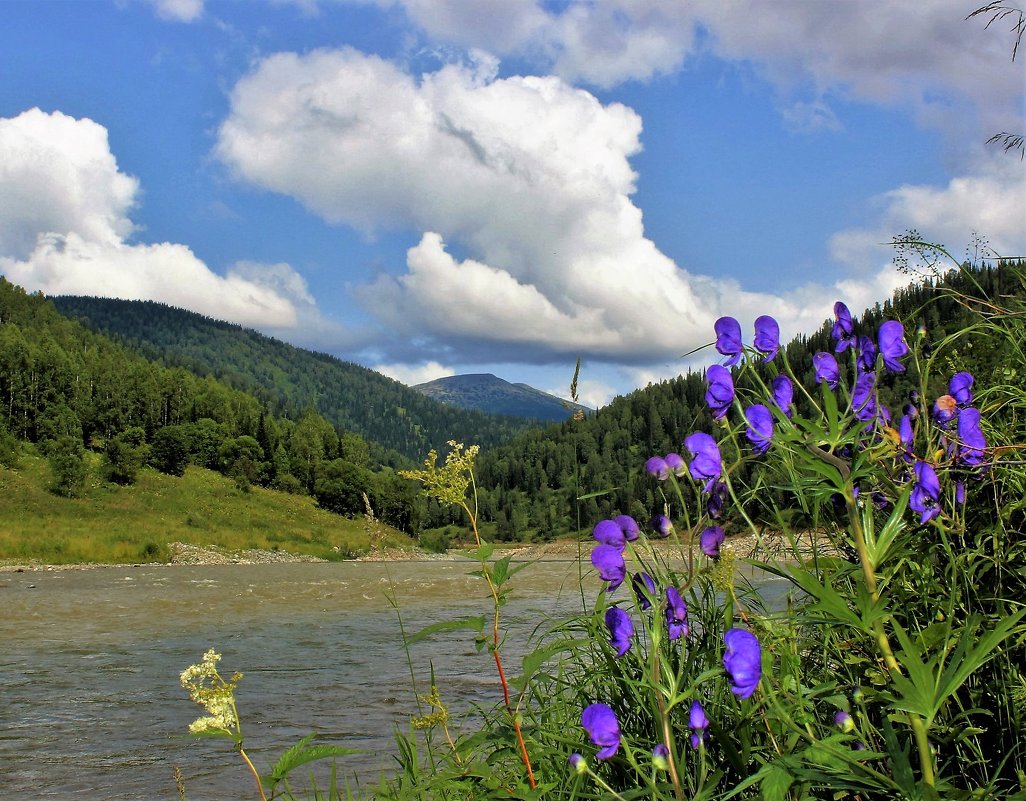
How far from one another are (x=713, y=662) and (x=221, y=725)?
5.28 ft

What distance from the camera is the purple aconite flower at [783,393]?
7.20 ft

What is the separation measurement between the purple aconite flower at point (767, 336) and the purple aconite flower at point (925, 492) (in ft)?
1.87

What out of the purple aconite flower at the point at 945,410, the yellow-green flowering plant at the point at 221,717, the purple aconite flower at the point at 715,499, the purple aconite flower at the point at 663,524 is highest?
the purple aconite flower at the point at 945,410

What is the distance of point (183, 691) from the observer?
13703mm

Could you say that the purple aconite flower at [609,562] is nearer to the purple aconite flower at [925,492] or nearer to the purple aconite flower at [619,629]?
the purple aconite flower at [619,629]

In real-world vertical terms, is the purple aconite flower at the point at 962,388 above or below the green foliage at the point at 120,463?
below

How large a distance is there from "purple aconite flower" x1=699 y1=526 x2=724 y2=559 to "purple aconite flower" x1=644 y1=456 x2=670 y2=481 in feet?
0.78

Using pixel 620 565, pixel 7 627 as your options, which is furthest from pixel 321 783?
pixel 7 627

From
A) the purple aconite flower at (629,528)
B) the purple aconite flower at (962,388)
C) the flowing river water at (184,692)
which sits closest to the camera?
the purple aconite flower at (629,528)

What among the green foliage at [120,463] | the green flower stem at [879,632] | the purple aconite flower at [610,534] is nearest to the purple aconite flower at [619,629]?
the purple aconite flower at [610,534]

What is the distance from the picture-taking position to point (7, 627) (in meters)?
23.8

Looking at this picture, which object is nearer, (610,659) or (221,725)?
(221,725)

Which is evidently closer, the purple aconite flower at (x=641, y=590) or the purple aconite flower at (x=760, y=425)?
the purple aconite flower at (x=760, y=425)

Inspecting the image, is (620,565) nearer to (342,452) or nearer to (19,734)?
(19,734)
